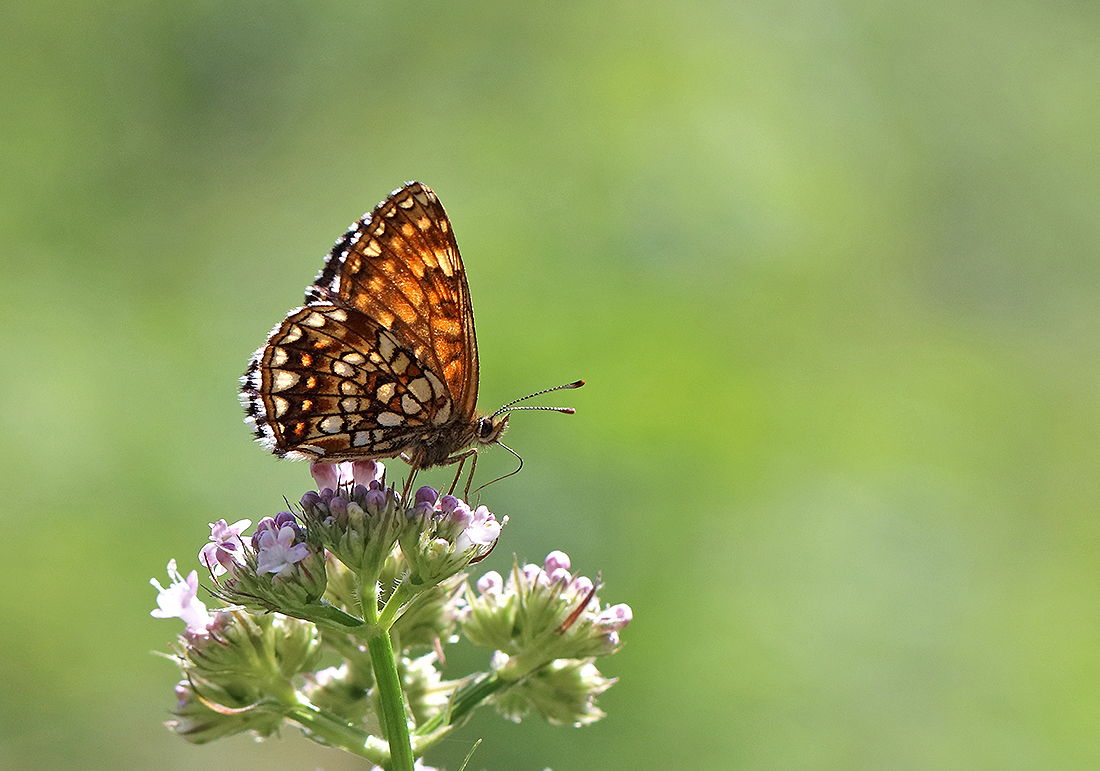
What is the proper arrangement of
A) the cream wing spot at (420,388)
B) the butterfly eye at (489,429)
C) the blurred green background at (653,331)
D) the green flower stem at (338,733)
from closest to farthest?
the green flower stem at (338,733)
the cream wing spot at (420,388)
the butterfly eye at (489,429)
the blurred green background at (653,331)

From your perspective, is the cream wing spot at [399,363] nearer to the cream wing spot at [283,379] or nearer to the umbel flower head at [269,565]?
the cream wing spot at [283,379]

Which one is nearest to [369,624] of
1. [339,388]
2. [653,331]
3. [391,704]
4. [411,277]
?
[391,704]

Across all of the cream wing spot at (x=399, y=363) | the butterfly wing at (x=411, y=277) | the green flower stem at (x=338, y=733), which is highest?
the butterfly wing at (x=411, y=277)

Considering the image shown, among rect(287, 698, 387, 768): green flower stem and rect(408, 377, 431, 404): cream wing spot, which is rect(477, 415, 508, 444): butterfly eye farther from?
rect(287, 698, 387, 768): green flower stem

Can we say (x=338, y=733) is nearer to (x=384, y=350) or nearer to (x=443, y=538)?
(x=443, y=538)

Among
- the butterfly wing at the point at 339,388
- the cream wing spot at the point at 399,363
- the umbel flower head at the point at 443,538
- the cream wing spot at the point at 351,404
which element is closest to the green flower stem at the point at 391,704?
the umbel flower head at the point at 443,538

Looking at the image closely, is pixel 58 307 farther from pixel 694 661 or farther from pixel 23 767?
pixel 694 661

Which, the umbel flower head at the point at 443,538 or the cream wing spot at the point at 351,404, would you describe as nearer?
the umbel flower head at the point at 443,538

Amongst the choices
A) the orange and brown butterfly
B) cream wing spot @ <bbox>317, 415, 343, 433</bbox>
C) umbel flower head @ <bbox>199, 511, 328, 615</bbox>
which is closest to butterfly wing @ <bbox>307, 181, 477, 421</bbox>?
the orange and brown butterfly
